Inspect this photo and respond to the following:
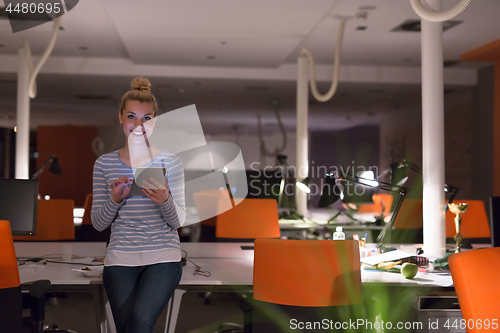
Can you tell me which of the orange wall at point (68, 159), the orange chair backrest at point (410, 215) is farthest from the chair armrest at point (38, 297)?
the orange wall at point (68, 159)

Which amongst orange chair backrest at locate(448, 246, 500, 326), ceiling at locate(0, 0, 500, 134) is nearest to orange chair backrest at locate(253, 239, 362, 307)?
orange chair backrest at locate(448, 246, 500, 326)

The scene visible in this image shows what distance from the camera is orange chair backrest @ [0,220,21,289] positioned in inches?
63.9

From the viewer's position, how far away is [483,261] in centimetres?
144

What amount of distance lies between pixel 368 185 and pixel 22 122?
5032mm

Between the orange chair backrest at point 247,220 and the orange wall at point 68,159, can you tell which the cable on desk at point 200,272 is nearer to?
the orange chair backrest at point 247,220

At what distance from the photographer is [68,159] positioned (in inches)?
470

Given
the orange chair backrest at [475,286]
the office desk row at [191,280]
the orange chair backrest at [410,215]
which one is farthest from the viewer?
the orange chair backrest at [410,215]

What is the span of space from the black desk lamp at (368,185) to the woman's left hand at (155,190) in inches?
46.0

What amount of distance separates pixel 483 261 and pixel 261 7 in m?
3.60

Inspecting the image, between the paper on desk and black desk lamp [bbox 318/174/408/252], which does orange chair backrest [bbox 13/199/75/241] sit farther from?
the paper on desk

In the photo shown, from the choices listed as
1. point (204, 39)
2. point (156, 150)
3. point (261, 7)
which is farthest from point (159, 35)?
Result: point (156, 150)

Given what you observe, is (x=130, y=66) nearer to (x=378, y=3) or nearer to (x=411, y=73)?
(x=378, y=3)

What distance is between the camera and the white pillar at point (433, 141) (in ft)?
9.07

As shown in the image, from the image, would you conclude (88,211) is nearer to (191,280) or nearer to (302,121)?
(191,280)
